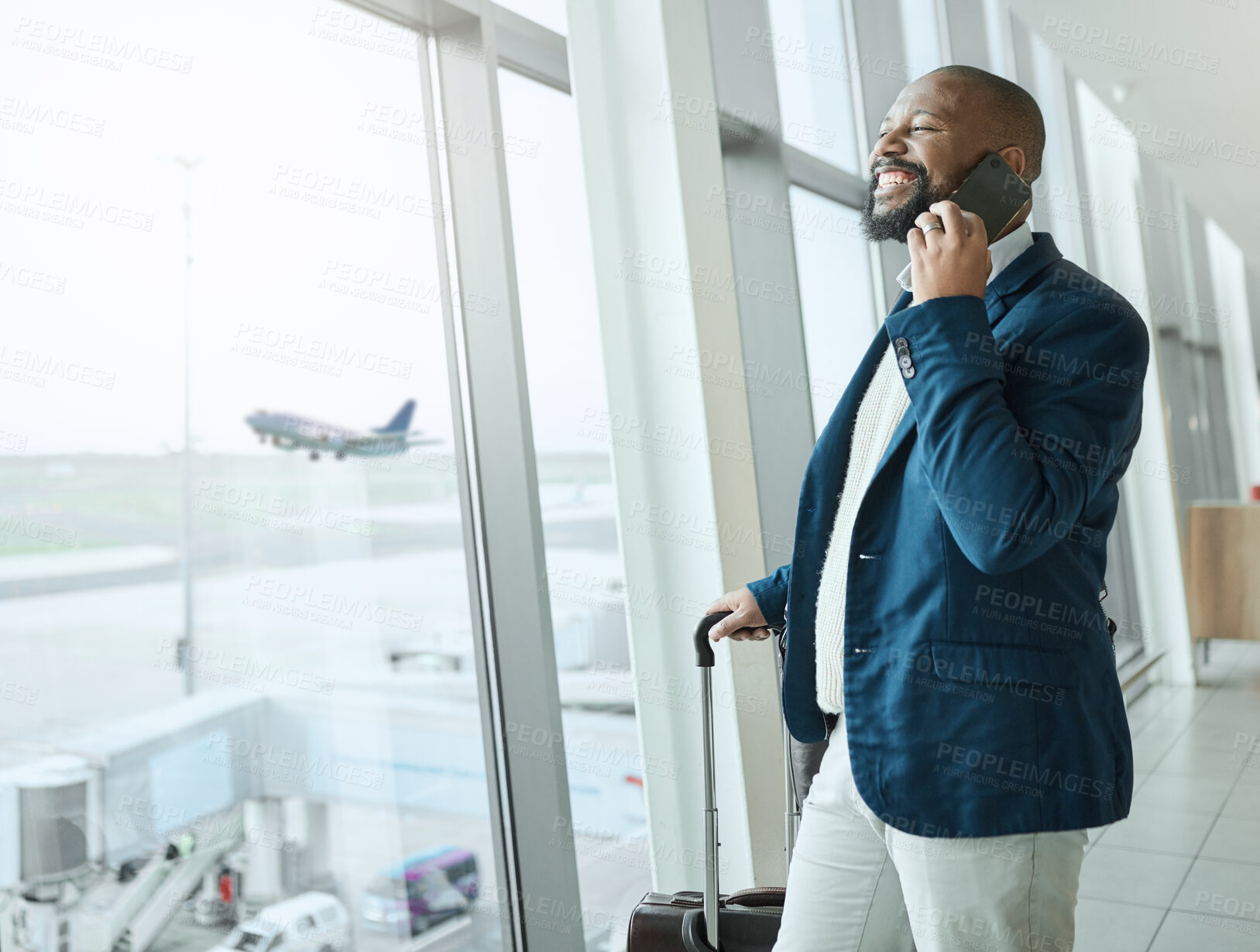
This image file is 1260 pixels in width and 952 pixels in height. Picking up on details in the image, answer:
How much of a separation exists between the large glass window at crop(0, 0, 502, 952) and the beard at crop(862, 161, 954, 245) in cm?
115

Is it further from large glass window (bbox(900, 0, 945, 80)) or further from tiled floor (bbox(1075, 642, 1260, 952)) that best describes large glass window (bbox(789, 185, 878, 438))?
tiled floor (bbox(1075, 642, 1260, 952))

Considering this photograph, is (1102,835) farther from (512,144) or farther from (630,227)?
(512,144)

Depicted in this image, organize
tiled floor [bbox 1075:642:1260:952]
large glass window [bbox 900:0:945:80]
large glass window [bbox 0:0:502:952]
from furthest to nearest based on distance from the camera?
large glass window [bbox 900:0:945:80]
tiled floor [bbox 1075:642:1260:952]
large glass window [bbox 0:0:502:952]

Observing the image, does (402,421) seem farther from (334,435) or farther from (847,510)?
(847,510)

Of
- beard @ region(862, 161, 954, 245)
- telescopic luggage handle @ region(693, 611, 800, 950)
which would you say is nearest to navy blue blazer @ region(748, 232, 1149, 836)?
beard @ region(862, 161, 954, 245)

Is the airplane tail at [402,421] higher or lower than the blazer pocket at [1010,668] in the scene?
higher

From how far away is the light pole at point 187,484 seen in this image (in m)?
1.79

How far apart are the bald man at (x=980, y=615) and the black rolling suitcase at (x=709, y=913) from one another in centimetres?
37

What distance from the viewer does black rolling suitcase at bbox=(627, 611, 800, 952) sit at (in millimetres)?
1691

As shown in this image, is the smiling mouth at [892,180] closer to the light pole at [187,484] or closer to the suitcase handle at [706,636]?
the suitcase handle at [706,636]

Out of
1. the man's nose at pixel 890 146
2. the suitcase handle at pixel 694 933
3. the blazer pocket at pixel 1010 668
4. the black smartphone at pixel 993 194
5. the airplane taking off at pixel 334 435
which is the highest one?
the man's nose at pixel 890 146

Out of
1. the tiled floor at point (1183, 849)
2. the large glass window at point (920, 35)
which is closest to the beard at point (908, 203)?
the tiled floor at point (1183, 849)

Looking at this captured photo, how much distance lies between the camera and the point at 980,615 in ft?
3.86

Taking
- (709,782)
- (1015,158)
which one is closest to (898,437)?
(1015,158)
